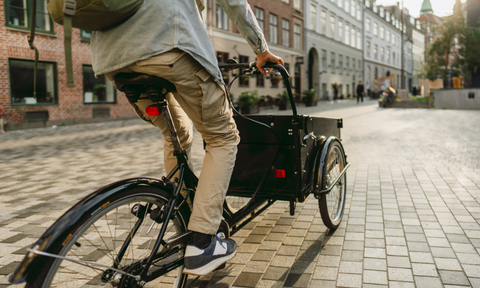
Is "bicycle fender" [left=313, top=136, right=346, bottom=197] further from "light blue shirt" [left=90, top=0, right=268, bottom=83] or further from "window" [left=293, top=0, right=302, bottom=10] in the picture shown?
"window" [left=293, top=0, right=302, bottom=10]

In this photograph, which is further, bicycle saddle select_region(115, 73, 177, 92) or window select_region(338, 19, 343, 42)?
window select_region(338, 19, 343, 42)

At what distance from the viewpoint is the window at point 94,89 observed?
18516mm

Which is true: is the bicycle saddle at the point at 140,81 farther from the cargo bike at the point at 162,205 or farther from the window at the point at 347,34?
the window at the point at 347,34

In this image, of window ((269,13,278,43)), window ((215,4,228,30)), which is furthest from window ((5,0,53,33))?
window ((269,13,278,43))

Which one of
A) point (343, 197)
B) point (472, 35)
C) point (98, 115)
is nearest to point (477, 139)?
point (343, 197)

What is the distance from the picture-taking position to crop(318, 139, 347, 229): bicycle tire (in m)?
3.25

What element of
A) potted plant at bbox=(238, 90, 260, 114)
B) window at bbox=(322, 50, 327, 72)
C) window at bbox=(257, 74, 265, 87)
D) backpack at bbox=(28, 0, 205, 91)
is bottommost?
backpack at bbox=(28, 0, 205, 91)

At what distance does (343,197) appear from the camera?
152 inches

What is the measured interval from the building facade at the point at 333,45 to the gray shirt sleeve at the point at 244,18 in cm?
3845

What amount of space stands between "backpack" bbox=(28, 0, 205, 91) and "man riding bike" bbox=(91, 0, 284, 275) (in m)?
0.10

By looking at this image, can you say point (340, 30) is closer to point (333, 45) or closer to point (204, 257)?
point (333, 45)

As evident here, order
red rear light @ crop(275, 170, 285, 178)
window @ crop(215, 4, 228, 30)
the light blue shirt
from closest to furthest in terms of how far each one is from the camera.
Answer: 1. the light blue shirt
2. red rear light @ crop(275, 170, 285, 178)
3. window @ crop(215, 4, 228, 30)

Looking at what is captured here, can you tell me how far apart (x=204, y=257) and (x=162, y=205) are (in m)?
0.34

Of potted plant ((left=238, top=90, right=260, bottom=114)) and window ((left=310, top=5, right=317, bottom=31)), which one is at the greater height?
window ((left=310, top=5, right=317, bottom=31))
